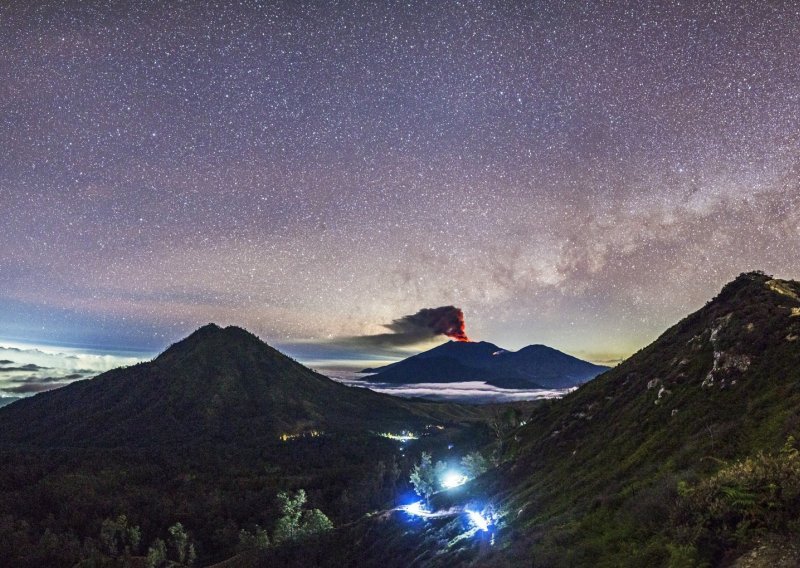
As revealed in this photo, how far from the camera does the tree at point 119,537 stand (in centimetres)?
17788

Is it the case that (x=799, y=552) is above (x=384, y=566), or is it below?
above

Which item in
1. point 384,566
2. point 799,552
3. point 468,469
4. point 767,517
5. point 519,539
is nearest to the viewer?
point 799,552

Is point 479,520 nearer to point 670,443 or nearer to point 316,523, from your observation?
point 670,443

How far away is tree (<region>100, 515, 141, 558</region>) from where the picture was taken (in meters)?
178

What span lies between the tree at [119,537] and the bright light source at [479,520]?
162838 millimetres

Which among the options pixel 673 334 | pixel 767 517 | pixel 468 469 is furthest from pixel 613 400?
pixel 767 517

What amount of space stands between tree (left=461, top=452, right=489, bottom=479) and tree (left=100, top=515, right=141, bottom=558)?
13414cm

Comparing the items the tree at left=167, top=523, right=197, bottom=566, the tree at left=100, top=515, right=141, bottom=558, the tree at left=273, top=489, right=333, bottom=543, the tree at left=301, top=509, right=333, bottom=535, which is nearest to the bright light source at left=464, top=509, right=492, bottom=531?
the tree at left=273, top=489, right=333, bottom=543

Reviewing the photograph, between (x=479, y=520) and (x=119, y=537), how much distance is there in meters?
190

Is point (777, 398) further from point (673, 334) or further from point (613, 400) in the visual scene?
point (673, 334)

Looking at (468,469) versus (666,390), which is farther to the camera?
(468,469)

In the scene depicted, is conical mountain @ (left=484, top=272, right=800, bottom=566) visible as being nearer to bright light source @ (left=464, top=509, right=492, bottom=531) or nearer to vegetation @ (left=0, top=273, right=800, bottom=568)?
vegetation @ (left=0, top=273, right=800, bottom=568)

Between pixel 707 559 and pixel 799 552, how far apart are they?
12.3ft

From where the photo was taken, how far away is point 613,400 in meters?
91.6
